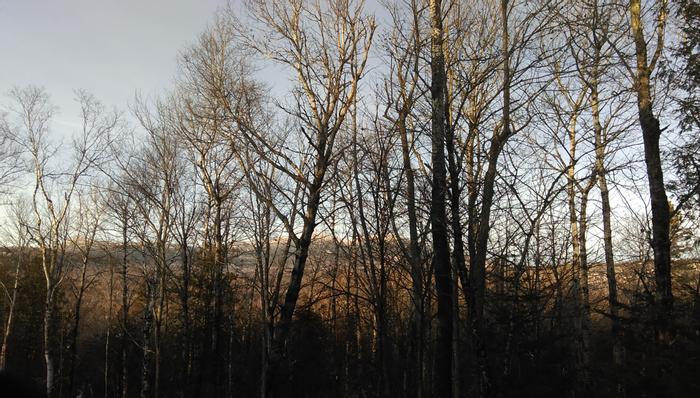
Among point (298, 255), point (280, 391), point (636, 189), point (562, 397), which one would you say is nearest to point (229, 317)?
point (280, 391)

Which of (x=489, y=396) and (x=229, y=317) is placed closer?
(x=489, y=396)

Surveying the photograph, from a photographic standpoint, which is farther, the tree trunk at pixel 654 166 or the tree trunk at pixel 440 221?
the tree trunk at pixel 654 166

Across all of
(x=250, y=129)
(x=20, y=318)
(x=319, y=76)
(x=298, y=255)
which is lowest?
(x=20, y=318)

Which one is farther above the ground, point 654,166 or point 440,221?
point 654,166

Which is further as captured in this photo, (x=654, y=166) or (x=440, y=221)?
(x=654, y=166)

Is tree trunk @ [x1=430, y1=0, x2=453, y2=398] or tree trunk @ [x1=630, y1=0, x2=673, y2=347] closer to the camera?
tree trunk @ [x1=430, y1=0, x2=453, y2=398]

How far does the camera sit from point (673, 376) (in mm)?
5711

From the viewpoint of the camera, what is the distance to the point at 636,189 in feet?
35.6

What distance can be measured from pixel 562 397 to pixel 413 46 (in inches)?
328

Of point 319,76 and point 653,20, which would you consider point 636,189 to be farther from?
point 319,76

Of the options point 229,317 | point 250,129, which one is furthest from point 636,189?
point 229,317

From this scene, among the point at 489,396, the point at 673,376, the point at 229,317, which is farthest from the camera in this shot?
the point at 229,317

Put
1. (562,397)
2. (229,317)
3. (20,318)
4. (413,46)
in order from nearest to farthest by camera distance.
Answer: (413,46) → (562,397) → (229,317) → (20,318)

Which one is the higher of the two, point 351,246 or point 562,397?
point 351,246
